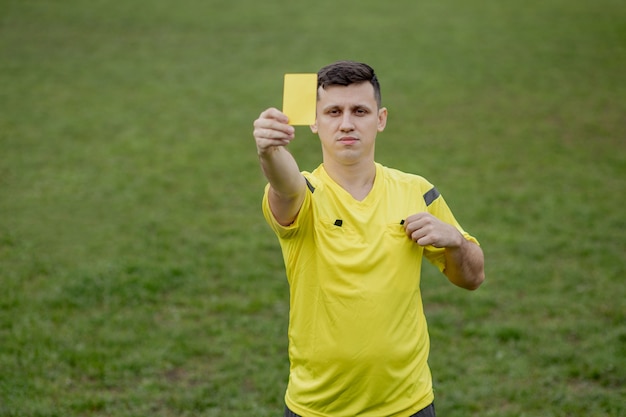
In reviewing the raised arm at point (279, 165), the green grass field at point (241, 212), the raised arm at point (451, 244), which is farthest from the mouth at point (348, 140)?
the green grass field at point (241, 212)

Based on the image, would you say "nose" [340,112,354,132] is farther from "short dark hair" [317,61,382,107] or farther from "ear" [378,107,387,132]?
"ear" [378,107,387,132]

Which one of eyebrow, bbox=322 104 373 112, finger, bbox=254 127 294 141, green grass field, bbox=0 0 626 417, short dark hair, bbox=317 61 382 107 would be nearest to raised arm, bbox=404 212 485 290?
eyebrow, bbox=322 104 373 112

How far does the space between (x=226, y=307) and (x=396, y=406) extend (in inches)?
150

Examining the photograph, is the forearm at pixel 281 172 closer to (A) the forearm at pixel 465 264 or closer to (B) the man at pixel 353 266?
(B) the man at pixel 353 266

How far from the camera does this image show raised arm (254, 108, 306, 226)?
91.2 inches

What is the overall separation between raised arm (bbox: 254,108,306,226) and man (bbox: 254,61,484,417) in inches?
1.7

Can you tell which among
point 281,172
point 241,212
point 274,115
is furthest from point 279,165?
point 241,212

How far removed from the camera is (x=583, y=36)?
19281 millimetres

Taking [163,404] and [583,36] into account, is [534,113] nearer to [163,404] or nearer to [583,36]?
[583,36]

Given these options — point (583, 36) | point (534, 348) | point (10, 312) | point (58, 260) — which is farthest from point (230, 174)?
point (583, 36)

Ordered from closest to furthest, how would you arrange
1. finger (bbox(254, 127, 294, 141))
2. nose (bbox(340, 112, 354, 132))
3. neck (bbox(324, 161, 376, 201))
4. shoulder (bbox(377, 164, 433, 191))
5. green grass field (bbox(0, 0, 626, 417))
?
1. finger (bbox(254, 127, 294, 141))
2. nose (bbox(340, 112, 354, 132))
3. neck (bbox(324, 161, 376, 201))
4. shoulder (bbox(377, 164, 433, 191))
5. green grass field (bbox(0, 0, 626, 417))

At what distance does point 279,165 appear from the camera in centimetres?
239

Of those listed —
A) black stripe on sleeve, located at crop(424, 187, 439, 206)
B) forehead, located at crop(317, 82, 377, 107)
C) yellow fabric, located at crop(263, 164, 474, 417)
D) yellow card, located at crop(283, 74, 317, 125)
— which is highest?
forehead, located at crop(317, 82, 377, 107)

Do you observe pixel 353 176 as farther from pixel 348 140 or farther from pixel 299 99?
pixel 299 99
